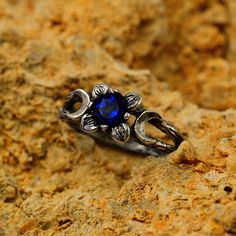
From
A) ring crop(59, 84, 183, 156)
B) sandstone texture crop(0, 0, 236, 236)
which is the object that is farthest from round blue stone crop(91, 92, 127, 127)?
sandstone texture crop(0, 0, 236, 236)

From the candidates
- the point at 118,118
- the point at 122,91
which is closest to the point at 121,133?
the point at 118,118

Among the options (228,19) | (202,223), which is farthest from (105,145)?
(228,19)

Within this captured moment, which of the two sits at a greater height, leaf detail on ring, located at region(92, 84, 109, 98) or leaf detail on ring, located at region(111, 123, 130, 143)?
leaf detail on ring, located at region(92, 84, 109, 98)

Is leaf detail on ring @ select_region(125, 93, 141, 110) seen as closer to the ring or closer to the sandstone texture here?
the ring

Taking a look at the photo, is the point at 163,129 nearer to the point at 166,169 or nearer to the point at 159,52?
the point at 166,169

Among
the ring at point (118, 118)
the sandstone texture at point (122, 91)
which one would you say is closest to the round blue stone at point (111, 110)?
the ring at point (118, 118)

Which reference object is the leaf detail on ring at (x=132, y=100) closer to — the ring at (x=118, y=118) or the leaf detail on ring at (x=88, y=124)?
the ring at (x=118, y=118)

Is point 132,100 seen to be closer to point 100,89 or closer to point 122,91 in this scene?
point 100,89
